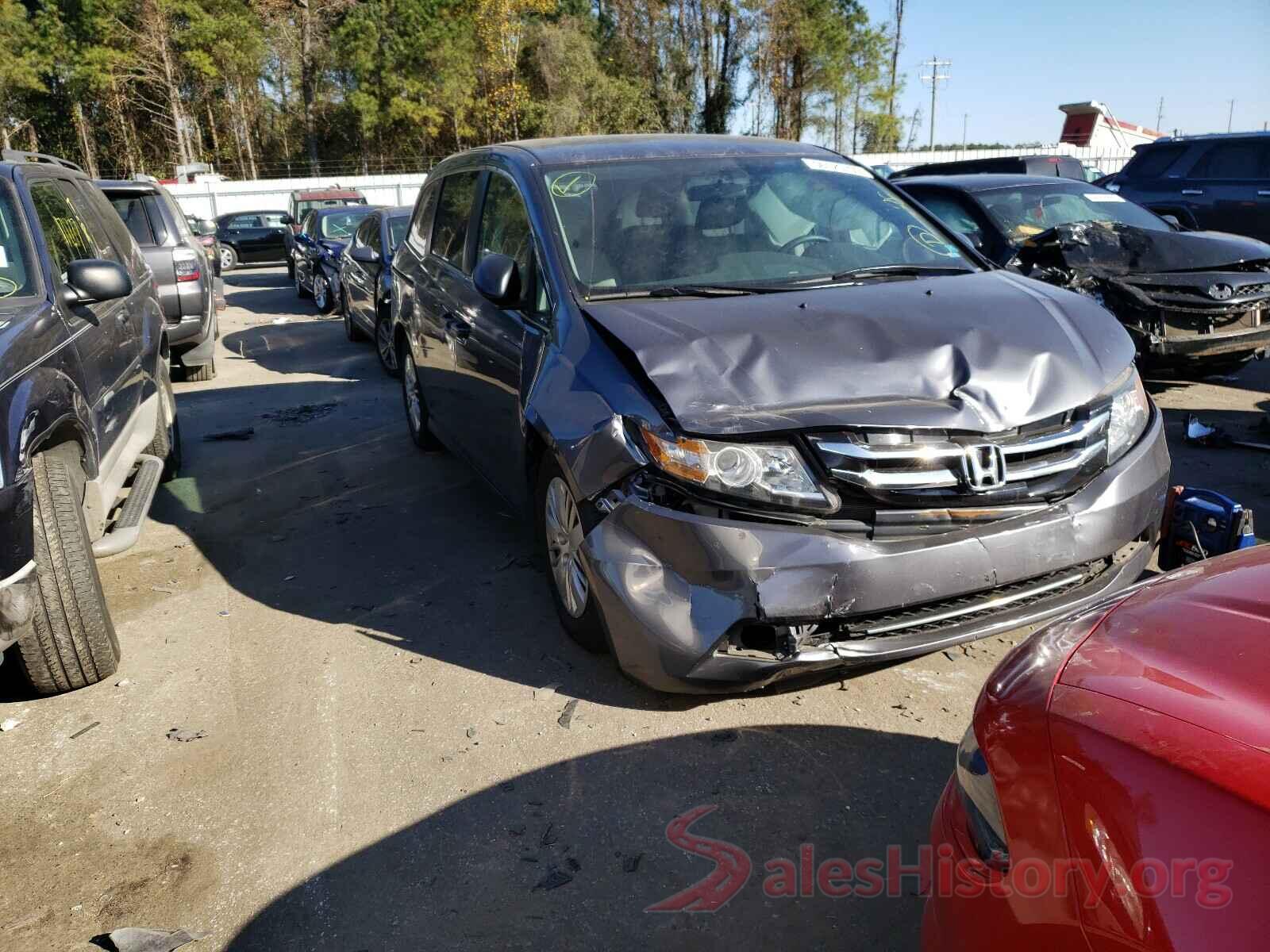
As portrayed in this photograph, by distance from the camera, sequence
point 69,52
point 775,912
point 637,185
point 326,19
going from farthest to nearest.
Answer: point 326,19
point 69,52
point 637,185
point 775,912

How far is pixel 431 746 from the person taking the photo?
330 centimetres

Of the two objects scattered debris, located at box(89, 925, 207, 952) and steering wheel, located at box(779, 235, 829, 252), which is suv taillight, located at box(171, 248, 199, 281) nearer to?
steering wheel, located at box(779, 235, 829, 252)

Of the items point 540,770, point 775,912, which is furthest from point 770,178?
point 775,912

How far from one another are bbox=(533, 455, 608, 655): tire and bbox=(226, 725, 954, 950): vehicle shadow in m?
0.55

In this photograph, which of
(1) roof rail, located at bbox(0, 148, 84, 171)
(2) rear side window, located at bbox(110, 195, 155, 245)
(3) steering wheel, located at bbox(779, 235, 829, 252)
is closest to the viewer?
(3) steering wheel, located at bbox(779, 235, 829, 252)

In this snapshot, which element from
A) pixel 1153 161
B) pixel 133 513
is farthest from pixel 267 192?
pixel 133 513

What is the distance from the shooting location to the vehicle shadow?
246 centimetres

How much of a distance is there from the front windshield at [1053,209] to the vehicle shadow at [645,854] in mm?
5912

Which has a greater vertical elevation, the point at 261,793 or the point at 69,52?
the point at 69,52

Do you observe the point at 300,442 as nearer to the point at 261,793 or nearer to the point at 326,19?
the point at 261,793

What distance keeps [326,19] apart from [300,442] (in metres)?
40.1

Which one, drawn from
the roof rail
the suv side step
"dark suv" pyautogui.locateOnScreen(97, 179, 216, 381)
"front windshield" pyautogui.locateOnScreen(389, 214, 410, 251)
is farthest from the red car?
"front windshield" pyautogui.locateOnScreen(389, 214, 410, 251)

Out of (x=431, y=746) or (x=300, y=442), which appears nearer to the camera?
(x=431, y=746)

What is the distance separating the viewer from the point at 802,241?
4207 millimetres
